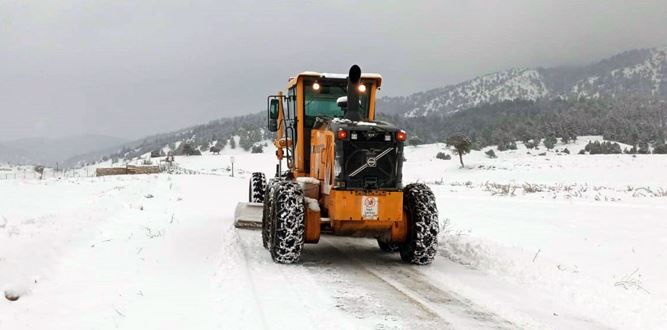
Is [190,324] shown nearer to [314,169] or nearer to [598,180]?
[314,169]

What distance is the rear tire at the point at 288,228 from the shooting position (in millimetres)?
7651

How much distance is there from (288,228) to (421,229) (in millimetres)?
1877

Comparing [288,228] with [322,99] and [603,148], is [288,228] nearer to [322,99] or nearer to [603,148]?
[322,99]

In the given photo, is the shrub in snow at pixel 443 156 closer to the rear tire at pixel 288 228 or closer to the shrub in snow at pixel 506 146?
the shrub in snow at pixel 506 146

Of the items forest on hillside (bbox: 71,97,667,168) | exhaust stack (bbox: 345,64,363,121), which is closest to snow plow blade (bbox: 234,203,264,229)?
exhaust stack (bbox: 345,64,363,121)

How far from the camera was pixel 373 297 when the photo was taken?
6.11 metres

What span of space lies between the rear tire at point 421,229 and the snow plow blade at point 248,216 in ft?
13.0

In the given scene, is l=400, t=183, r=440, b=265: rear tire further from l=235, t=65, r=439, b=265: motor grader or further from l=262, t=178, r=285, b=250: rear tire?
l=262, t=178, r=285, b=250: rear tire

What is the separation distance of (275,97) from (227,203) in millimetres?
6455

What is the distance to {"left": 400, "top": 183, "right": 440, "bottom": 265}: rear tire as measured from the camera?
7848 millimetres

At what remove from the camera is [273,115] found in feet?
37.8

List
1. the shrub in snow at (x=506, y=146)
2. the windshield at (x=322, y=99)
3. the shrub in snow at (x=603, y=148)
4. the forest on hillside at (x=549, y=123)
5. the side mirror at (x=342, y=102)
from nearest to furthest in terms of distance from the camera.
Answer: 1. the side mirror at (x=342, y=102)
2. the windshield at (x=322, y=99)
3. the shrub in snow at (x=603, y=148)
4. the shrub in snow at (x=506, y=146)
5. the forest on hillside at (x=549, y=123)

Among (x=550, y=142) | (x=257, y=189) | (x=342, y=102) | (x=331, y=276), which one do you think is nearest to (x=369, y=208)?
(x=331, y=276)

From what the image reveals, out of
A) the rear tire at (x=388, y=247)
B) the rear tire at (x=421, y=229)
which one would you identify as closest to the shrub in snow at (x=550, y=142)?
the rear tire at (x=388, y=247)
